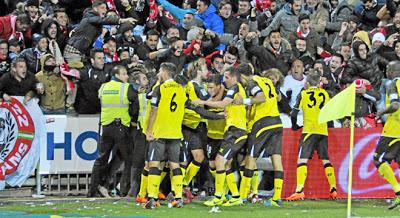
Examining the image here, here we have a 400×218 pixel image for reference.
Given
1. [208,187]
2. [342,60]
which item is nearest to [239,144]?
[208,187]

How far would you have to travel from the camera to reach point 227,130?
1795cm

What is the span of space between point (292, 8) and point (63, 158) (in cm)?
702

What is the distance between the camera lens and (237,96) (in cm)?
1784

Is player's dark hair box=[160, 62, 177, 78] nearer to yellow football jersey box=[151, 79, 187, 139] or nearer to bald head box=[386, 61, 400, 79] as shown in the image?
yellow football jersey box=[151, 79, 187, 139]

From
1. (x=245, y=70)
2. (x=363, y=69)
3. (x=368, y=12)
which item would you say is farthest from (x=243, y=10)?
(x=245, y=70)

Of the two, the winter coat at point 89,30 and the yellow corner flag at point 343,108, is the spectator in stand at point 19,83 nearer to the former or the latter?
the winter coat at point 89,30

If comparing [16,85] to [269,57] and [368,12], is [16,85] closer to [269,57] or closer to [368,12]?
[269,57]

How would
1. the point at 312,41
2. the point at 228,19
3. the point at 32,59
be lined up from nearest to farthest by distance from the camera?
the point at 32,59 < the point at 312,41 < the point at 228,19

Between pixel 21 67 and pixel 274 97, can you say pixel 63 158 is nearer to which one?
pixel 21 67

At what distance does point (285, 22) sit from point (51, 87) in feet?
20.6

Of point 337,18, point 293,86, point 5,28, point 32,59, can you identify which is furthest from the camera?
point 337,18

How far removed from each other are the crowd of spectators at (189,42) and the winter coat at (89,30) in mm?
21

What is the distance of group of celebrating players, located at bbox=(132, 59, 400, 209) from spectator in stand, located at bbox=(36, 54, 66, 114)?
174 centimetres

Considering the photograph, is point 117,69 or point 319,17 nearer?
point 117,69
